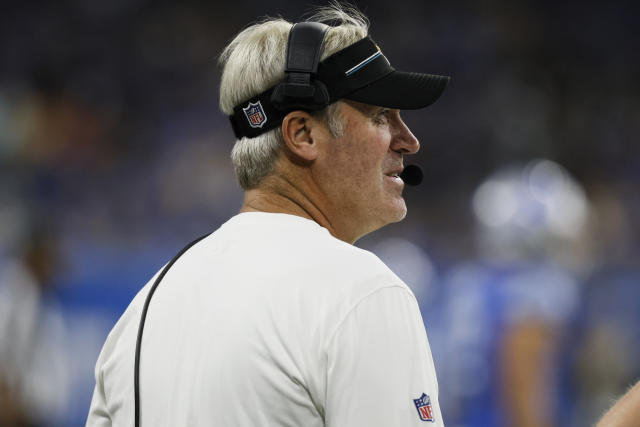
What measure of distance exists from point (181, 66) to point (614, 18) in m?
5.21

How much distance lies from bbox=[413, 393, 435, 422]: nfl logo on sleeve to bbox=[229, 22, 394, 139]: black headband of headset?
62cm

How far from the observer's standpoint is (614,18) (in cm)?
1075

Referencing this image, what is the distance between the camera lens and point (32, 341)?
18.3ft

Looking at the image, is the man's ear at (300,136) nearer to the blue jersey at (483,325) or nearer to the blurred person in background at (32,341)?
the blurred person in background at (32,341)

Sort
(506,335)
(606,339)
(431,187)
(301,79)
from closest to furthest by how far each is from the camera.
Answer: (301,79)
(506,335)
(606,339)
(431,187)

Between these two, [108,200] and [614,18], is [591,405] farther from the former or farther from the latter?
[614,18]

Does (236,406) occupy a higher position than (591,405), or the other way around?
(236,406)

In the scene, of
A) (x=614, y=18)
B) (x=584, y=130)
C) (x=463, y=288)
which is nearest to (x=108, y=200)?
(x=463, y=288)

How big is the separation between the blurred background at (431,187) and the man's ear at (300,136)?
3.99 m

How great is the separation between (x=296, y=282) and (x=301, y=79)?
0.46 meters

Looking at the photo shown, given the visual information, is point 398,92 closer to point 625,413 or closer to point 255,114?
point 255,114

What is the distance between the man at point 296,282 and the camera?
55.7 inches

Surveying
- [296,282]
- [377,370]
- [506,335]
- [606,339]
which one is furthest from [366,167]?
[606,339]

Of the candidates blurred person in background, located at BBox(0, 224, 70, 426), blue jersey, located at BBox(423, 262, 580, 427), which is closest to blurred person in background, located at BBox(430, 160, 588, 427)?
blue jersey, located at BBox(423, 262, 580, 427)
